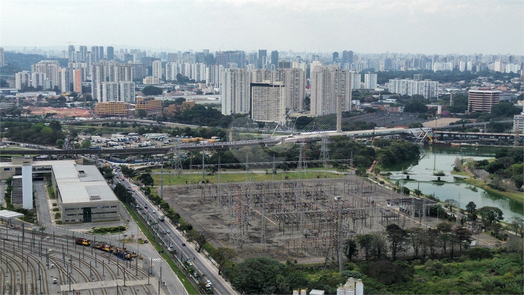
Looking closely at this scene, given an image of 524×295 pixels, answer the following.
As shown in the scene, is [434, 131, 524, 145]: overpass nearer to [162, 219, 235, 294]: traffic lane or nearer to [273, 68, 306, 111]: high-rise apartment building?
[273, 68, 306, 111]: high-rise apartment building

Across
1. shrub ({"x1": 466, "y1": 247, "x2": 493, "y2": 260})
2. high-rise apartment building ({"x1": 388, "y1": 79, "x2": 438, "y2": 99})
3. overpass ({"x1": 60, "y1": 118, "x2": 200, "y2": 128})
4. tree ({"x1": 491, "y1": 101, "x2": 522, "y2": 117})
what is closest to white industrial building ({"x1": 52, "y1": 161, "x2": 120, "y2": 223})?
shrub ({"x1": 466, "y1": 247, "x2": 493, "y2": 260})

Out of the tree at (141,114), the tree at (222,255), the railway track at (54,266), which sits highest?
the tree at (141,114)

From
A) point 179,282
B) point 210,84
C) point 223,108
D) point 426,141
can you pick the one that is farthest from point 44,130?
point 210,84

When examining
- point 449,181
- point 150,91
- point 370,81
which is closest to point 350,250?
point 449,181

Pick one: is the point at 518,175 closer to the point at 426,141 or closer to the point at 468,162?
the point at 468,162

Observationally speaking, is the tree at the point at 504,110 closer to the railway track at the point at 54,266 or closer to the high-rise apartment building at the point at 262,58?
the railway track at the point at 54,266

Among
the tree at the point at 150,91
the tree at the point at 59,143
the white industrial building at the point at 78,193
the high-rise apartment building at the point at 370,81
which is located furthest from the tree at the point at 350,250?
the high-rise apartment building at the point at 370,81
